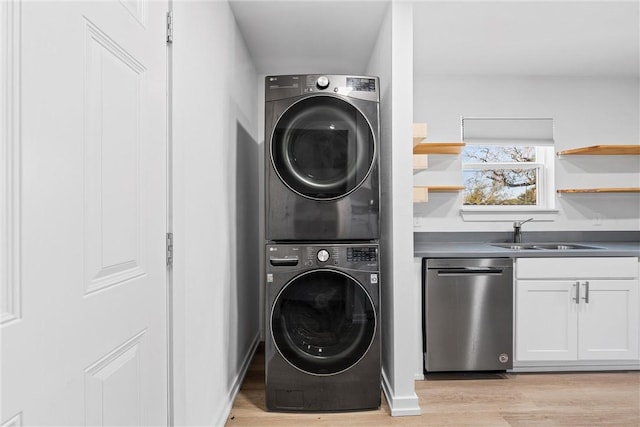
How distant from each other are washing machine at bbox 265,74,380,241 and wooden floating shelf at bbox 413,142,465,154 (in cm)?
102

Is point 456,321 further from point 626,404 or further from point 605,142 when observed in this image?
point 605,142

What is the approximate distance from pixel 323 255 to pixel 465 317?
3.78ft

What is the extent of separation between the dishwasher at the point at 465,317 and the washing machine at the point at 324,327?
0.60 meters

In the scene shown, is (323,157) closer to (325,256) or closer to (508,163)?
(325,256)

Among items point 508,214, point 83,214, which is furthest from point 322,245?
point 508,214

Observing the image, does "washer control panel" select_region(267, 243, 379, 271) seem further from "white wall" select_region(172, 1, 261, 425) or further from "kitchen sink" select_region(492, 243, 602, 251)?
"kitchen sink" select_region(492, 243, 602, 251)

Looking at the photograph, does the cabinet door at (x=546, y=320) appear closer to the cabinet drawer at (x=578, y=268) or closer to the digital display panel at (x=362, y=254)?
the cabinet drawer at (x=578, y=268)

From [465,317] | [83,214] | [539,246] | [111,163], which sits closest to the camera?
[83,214]

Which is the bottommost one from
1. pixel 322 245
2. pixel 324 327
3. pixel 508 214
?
pixel 324 327

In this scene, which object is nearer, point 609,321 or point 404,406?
point 404,406

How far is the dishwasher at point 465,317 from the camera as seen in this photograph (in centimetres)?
259

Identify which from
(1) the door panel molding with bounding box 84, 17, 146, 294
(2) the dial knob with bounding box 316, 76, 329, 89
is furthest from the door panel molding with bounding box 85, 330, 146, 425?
(2) the dial knob with bounding box 316, 76, 329, 89

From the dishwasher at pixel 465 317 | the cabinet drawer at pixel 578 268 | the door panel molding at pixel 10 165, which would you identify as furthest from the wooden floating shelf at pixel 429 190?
the door panel molding at pixel 10 165

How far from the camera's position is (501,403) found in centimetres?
229
